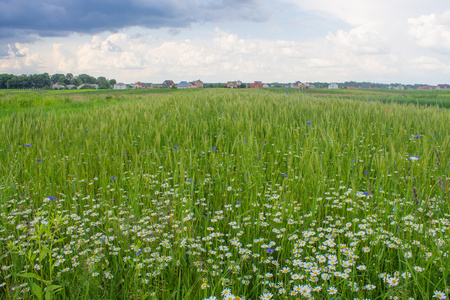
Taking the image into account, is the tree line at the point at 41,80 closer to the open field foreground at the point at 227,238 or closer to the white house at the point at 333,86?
the white house at the point at 333,86

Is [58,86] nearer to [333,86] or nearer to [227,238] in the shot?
[333,86]

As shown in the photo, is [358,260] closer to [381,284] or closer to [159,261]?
[381,284]

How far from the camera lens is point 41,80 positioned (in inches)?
4688

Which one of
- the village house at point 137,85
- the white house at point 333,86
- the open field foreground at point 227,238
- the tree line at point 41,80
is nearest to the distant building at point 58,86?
the tree line at point 41,80

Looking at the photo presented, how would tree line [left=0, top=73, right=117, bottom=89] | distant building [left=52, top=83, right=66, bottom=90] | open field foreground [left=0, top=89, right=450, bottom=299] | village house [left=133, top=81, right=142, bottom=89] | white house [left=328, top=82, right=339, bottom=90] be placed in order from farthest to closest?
village house [left=133, top=81, right=142, bottom=89] → white house [left=328, top=82, right=339, bottom=90] → distant building [left=52, top=83, right=66, bottom=90] → tree line [left=0, top=73, right=117, bottom=89] → open field foreground [left=0, top=89, right=450, bottom=299]

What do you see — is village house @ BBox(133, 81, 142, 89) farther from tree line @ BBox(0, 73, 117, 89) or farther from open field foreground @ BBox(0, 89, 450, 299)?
open field foreground @ BBox(0, 89, 450, 299)

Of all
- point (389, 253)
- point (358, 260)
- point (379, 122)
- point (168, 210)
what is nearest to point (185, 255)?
point (168, 210)

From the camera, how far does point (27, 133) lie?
5.46 m

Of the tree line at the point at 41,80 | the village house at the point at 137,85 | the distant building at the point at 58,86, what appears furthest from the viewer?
the village house at the point at 137,85

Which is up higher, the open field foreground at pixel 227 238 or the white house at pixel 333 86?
the white house at pixel 333 86

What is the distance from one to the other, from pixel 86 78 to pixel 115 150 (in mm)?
167232

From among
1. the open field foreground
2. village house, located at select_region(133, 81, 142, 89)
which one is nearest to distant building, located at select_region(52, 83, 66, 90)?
village house, located at select_region(133, 81, 142, 89)

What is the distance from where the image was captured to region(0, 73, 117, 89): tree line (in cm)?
10556

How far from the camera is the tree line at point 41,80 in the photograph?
10556cm
